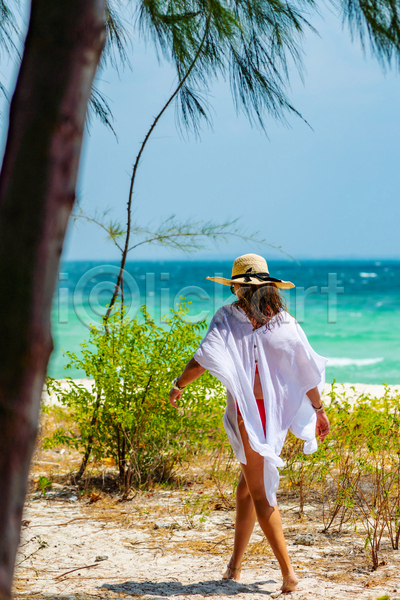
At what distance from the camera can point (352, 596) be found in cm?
250

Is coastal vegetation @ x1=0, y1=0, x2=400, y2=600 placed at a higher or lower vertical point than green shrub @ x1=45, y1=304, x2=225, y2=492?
higher

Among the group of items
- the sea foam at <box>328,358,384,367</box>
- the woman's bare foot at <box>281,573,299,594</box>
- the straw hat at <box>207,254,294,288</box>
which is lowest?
the sea foam at <box>328,358,384,367</box>

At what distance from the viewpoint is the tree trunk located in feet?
3.24

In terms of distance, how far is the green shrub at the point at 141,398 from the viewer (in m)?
3.88

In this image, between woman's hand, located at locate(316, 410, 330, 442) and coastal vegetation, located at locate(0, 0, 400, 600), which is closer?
coastal vegetation, located at locate(0, 0, 400, 600)

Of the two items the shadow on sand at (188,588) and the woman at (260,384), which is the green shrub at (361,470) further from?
the shadow on sand at (188,588)

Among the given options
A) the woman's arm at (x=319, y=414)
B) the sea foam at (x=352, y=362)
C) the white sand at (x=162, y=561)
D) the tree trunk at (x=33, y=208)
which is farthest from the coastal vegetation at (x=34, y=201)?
the sea foam at (x=352, y=362)

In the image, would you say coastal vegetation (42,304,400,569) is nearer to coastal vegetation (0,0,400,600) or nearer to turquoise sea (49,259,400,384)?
turquoise sea (49,259,400,384)

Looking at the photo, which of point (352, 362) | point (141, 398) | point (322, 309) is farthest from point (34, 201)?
point (322, 309)

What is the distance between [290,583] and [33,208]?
7.50 feet

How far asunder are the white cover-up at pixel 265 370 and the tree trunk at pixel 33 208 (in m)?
1.60

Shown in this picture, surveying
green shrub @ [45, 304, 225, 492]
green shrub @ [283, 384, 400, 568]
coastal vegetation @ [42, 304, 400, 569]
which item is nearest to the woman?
green shrub @ [283, 384, 400, 568]

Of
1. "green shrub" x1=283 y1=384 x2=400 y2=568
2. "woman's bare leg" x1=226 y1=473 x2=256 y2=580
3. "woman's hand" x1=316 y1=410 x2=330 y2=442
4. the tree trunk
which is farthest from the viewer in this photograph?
"green shrub" x1=283 y1=384 x2=400 y2=568

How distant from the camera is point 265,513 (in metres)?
2.53
